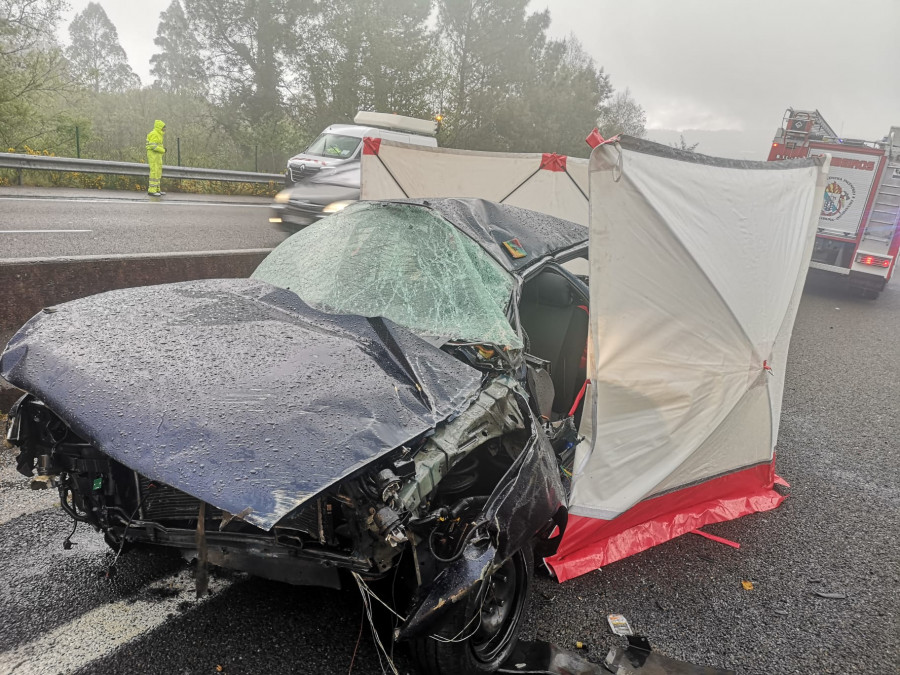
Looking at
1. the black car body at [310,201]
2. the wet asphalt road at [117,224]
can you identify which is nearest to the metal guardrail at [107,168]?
the wet asphalt road at [117,224]

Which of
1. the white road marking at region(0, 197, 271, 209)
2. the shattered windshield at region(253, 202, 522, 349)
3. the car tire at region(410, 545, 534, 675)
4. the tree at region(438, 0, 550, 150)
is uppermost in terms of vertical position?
the tree at region(438, 0, 550, 150)

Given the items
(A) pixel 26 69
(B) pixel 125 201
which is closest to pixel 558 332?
(B) pixel 125 201

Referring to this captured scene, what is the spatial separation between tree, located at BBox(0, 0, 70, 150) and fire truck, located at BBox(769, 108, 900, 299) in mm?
16573

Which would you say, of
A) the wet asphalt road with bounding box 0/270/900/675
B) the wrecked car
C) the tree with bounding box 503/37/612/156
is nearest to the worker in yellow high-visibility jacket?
the wet asphalt road with bounding box 0/270/900/675

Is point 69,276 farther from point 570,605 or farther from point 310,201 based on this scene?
point 310,201

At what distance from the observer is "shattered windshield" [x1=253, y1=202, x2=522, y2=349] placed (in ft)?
9.64

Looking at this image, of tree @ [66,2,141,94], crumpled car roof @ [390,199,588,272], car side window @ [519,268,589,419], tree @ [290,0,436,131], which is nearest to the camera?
crumpled car roof @ [390,199,588,272]

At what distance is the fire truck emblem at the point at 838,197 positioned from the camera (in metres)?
11.5

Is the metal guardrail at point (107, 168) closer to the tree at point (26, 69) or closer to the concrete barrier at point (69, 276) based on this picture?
the tree at point (26, 69)

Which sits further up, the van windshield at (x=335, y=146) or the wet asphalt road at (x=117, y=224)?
the van windshield at (x=335, y=146)

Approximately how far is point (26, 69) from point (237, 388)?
618 inches

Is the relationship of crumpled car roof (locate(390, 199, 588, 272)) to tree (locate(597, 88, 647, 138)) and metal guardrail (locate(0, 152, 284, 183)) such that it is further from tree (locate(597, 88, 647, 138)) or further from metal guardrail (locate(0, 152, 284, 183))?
tree (locate(597, 88, 647, 138))

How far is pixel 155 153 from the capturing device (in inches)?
472

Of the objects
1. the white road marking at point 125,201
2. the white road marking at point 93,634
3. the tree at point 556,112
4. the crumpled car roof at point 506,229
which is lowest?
the white road marking at point 93,634
